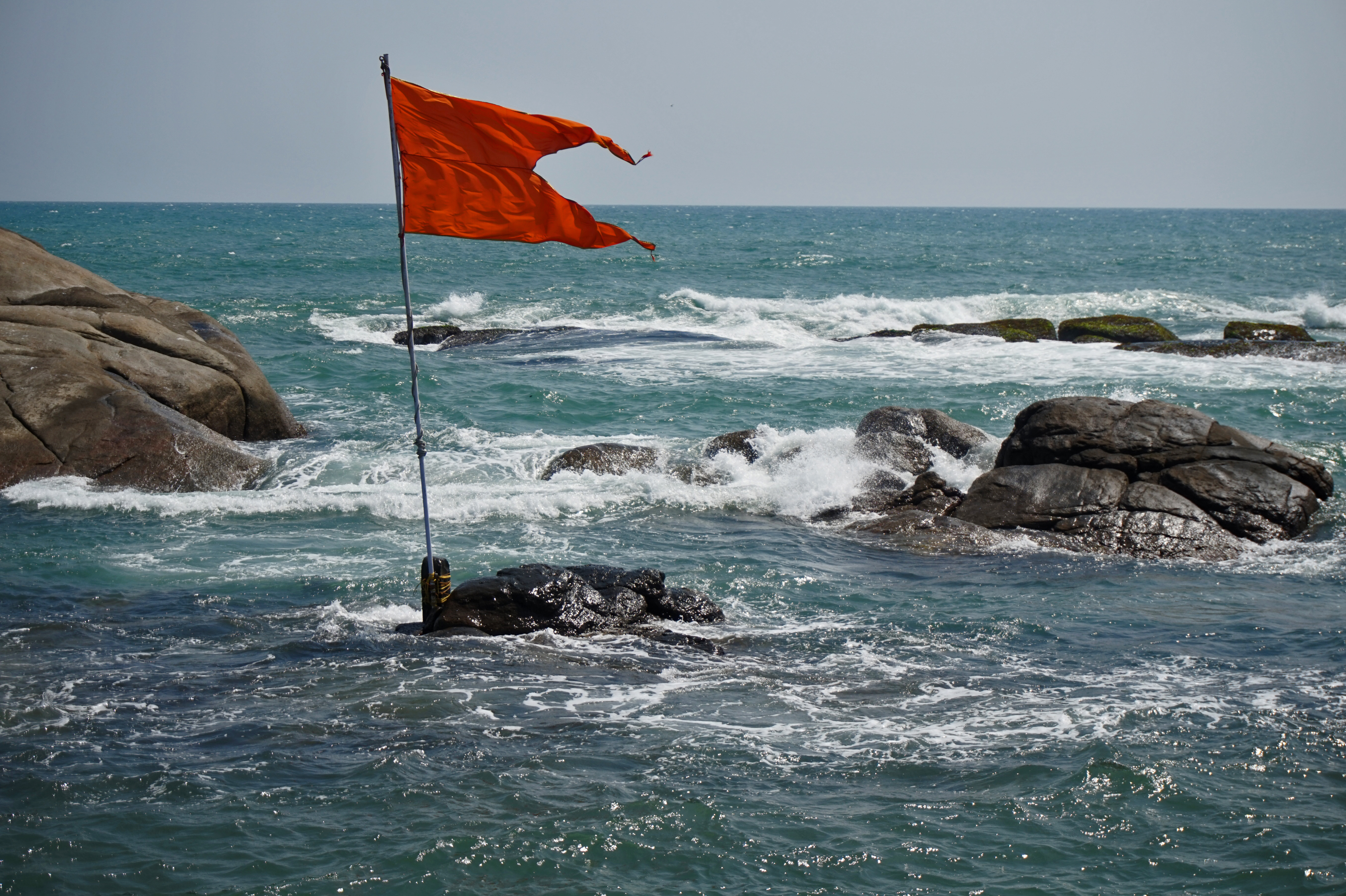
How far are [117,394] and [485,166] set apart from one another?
319 inches

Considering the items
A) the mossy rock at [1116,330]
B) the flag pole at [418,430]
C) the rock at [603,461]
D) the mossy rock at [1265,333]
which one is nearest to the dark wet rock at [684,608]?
the flag pole at [418,430]

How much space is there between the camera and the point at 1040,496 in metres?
12.5

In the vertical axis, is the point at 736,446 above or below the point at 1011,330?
below

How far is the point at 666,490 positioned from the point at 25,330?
9.00 metres

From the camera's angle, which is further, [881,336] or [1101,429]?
[881,336]

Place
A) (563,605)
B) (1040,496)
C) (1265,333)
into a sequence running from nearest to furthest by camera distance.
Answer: (563,605) → (1040,496) → (1265,333)

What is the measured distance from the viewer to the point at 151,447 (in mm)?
13727

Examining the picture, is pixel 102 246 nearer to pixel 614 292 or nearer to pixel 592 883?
pixel 614 292

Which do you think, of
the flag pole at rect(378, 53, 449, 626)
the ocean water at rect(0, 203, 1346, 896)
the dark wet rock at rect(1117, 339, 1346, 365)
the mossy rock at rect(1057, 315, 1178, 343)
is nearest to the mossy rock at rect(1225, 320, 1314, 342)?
the dark wet rock at rect(1117, 339, 1346, 365)

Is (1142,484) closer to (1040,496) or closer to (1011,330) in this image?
(1040,496)

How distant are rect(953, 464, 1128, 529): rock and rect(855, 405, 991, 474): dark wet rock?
1795 millimetres

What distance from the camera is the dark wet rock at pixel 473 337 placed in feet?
92.9

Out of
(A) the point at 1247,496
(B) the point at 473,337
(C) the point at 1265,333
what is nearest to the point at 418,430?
(A) the point at 1247,496

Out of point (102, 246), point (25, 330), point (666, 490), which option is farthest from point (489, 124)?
point (102, 246)
